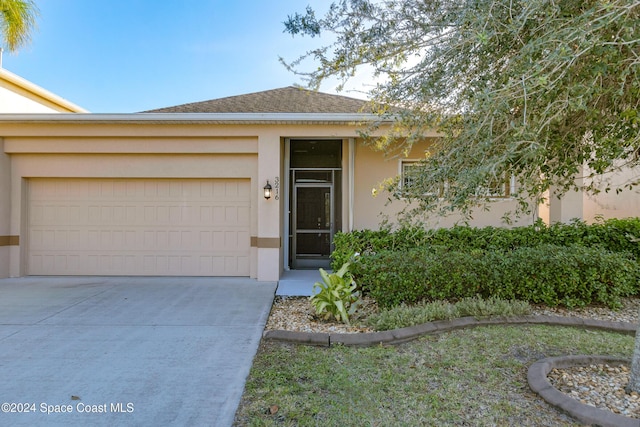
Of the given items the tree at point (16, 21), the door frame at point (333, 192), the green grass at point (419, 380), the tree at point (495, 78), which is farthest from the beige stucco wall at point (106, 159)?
the green grass at point (419, 380)

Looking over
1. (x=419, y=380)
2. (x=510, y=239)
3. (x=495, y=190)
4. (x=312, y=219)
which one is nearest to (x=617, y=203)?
(x=510, y=239)

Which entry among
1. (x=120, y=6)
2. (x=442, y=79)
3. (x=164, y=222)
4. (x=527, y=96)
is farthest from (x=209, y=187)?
(x=120, y=6)

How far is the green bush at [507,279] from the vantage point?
5.34 meters

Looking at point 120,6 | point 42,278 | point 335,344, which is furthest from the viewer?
point 120,6

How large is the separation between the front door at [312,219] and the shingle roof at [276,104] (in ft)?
6.34

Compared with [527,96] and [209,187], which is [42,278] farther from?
[527,96]

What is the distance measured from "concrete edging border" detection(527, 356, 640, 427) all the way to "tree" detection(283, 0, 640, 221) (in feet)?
4.71

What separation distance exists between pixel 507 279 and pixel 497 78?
3141mm

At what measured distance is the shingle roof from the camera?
9.08 metres

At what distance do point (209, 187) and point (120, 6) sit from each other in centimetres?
781

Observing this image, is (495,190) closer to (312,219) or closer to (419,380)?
(419,380)

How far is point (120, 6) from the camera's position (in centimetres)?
1177

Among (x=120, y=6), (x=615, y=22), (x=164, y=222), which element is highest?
(x=120, y=6)

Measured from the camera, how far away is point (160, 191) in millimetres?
8477
